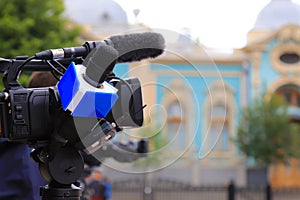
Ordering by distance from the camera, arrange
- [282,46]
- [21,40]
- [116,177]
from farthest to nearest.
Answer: [282,46], [116,177], [21,40]

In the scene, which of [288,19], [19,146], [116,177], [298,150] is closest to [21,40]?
[116,177]

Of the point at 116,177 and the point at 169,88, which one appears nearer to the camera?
the point at 169,88

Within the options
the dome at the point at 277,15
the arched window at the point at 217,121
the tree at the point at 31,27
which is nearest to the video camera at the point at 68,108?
the arched window at the point at 217,121

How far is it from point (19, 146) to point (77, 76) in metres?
0.88

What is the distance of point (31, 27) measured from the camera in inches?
674

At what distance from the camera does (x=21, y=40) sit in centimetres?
1659

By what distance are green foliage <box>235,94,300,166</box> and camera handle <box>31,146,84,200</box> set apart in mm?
26885

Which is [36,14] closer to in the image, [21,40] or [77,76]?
[21,40]

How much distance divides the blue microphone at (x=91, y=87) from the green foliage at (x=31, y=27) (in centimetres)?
1435

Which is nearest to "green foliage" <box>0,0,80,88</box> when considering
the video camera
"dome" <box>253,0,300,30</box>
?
the video camera

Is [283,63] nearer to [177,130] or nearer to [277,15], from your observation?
[277,15]

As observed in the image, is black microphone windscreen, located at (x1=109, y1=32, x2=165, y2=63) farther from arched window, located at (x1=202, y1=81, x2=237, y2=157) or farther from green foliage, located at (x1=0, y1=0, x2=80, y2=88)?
green foliage, located at (x1=0, y1=0, x2=80, y2=88)

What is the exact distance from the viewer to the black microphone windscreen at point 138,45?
214cm

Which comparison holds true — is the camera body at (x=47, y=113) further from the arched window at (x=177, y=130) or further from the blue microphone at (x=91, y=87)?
the arched window at (x=177, y=130)
